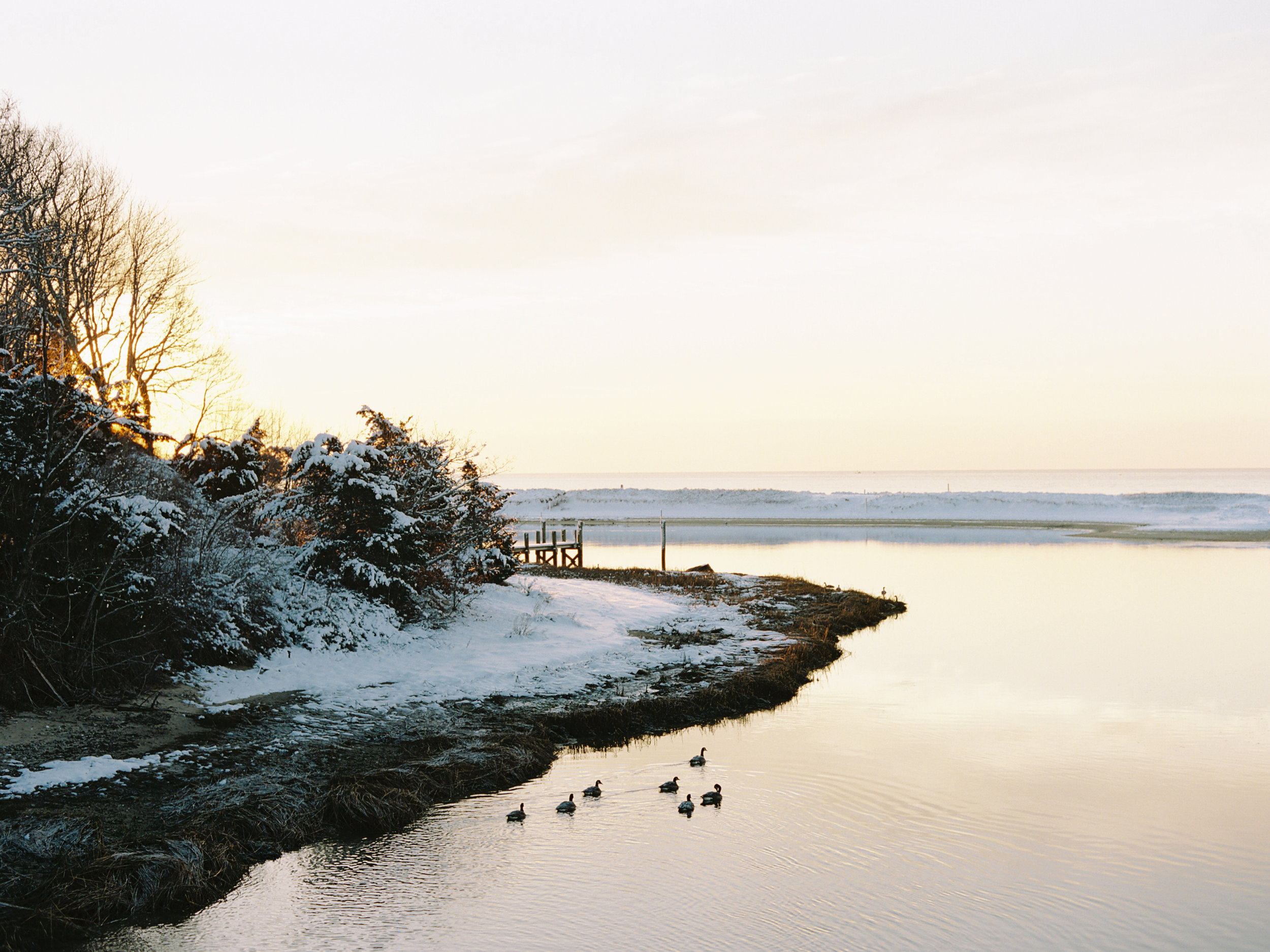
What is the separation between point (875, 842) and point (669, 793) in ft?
7.89

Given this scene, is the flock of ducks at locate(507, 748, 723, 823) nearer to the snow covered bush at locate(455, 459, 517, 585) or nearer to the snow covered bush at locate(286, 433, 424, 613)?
the snow covered bush at locate(286, 433, 424, 613)

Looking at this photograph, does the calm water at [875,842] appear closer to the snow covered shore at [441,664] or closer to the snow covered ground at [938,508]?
the snow covered shore at [441,664]

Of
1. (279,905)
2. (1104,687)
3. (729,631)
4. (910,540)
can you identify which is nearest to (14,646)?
(279,905)

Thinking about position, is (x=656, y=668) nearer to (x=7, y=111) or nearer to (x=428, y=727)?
(x=428, y=727)

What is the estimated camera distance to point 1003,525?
208ft

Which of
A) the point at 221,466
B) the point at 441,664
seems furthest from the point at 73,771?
the point at 221,466

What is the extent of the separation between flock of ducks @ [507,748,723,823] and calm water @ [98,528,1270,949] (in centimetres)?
12

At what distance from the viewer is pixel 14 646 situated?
11.0m

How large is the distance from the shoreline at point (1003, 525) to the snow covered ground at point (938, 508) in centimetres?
147

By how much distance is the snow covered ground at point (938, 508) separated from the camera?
69.7 meters

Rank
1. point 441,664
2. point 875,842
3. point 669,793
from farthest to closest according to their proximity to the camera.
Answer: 1. point 441,664
2. point 669,793
3. point 875,842

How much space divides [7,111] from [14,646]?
19.6m

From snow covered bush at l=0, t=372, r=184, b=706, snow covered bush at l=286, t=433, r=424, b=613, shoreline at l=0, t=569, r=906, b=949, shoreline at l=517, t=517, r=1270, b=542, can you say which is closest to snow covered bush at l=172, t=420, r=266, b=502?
snow covered bush at l=286, t=433, r=424, b=613

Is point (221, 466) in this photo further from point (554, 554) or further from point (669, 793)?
point (554, 554)
